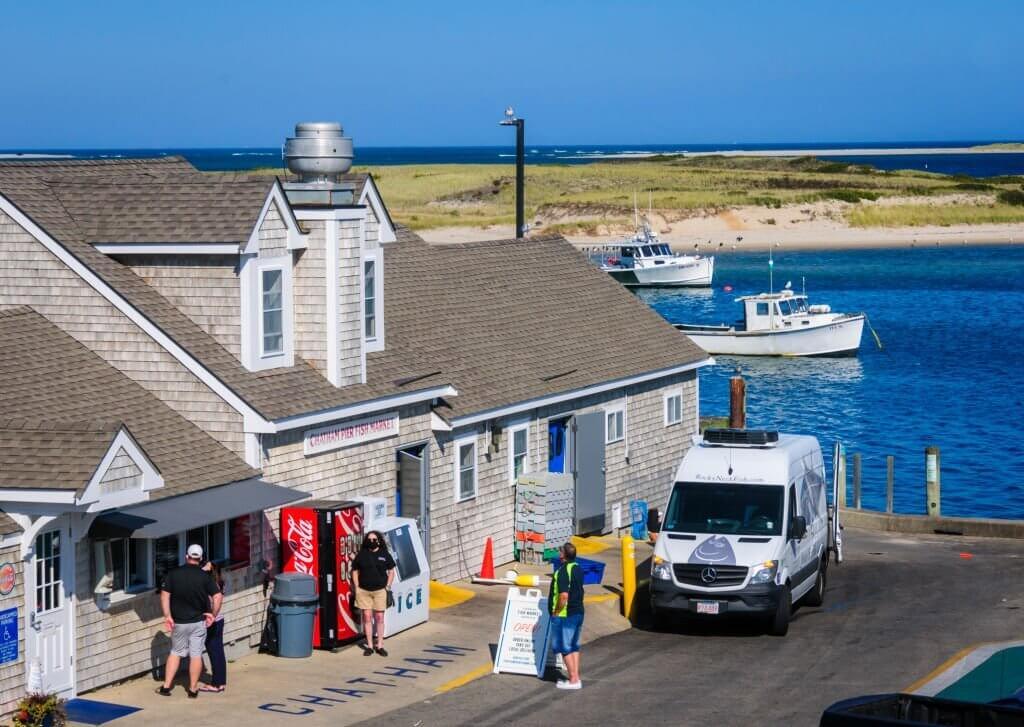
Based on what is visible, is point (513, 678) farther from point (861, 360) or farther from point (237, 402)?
point (861, 360)

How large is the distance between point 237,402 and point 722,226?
126216 millimetres

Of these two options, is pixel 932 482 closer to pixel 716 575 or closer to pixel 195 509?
pixel 716 575

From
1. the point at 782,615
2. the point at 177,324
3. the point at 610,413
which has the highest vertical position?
the point at 177,324

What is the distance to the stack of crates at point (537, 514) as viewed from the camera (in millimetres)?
26797

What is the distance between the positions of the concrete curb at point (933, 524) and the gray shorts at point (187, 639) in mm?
18518

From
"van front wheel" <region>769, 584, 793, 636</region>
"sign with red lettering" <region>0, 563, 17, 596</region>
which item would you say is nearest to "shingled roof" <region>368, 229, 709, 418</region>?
"van front wheel" <region>769, 584, 793, 636</region>

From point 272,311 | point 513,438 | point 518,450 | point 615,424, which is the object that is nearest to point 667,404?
point 615,424

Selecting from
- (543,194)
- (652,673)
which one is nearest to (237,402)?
(652,673)

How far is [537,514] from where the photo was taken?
26859 mm

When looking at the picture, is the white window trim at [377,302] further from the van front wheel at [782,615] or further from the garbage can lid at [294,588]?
the van front wheel at [782,615]

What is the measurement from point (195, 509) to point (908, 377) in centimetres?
5637

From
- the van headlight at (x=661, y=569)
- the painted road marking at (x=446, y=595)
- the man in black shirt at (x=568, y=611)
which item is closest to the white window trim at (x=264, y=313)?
the painted road marking at (x=446, y=595)

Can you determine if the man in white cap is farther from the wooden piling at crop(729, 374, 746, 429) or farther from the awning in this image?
the wooden piling at crop(729, 374, 746, 429)

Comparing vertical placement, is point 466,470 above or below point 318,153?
below
